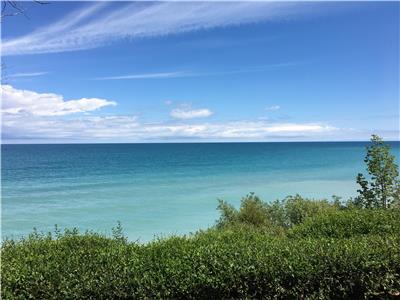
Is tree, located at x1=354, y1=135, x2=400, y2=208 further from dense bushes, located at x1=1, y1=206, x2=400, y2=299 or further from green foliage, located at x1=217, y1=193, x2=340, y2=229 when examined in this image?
dense bushes, located at x1=1, y1=206, x2=400, y2=299

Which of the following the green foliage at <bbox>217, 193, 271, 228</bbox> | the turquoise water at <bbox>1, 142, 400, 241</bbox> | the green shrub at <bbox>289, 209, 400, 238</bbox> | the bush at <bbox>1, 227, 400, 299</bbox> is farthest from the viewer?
the turquoise water at <bbox>1, 142, 400, 241</bbox>

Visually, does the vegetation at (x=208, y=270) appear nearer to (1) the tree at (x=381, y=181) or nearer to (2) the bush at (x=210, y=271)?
(2) the bush at (x=210, y=271)

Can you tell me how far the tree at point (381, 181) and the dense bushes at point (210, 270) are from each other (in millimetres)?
5492

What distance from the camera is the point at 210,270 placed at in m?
6.00

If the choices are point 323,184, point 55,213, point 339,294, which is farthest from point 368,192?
point 323,184

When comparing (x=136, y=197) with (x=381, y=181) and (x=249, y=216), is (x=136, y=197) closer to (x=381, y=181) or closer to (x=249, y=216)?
(x=249, y=216)

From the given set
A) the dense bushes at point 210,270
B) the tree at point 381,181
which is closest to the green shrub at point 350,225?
the dense bushes at point 210,270

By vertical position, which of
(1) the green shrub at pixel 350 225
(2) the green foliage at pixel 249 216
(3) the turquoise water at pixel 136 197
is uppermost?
(1) the green shrub at pixel 350 225

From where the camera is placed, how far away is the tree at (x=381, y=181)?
12070mm

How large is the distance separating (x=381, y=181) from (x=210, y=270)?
307 inches

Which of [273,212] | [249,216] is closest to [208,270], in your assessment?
[249,216]

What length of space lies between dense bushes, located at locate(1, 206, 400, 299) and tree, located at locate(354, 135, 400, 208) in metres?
5.49

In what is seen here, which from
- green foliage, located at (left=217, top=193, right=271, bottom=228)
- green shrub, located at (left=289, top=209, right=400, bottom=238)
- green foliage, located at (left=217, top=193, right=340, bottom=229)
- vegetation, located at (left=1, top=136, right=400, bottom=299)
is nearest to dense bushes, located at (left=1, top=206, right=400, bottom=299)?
vegetation, located at (left=1, top=136, right=400, bottom=299)

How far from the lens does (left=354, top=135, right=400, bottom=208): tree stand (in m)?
12.1
